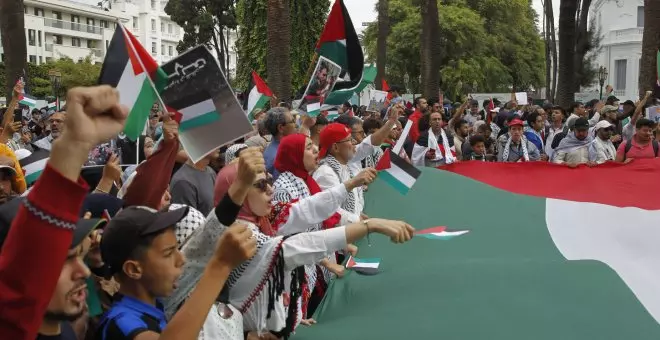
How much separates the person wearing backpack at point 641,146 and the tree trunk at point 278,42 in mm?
7903

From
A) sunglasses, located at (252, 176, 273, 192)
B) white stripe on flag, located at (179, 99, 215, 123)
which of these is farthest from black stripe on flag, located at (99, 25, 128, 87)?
sunglasses, located at (252, 176, 273, 192)

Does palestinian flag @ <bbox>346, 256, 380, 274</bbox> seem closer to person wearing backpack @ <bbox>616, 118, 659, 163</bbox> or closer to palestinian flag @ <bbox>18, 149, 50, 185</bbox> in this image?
palestinian flag @ <bbox>18, 149, 50, 185</bbox>

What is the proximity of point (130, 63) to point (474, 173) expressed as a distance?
5425 mm

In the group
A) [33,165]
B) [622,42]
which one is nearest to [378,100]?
[33,165]

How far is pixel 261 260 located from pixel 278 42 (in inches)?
483

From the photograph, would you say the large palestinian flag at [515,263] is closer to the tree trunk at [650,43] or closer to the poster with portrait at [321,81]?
the poster with portrait at [321,81]

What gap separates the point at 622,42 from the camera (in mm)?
64500

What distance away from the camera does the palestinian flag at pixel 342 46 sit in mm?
10320

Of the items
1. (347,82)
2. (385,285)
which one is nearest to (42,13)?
(347,82)

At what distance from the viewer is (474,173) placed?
29.4 ft

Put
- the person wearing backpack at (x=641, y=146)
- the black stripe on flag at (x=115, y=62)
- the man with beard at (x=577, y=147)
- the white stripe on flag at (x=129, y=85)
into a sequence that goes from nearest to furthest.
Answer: the white stripe on flag at (x=129, y=85), the black stripe on flag at (x=115, y=62), the person wearing backpack at (x=641, y=146), the man with beard at (x=577, y=147)

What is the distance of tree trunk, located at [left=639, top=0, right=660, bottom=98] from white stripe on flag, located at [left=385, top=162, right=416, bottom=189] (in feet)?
38.9

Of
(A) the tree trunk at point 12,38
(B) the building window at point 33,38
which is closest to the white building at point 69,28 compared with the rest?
(B) the building window at point 33,38

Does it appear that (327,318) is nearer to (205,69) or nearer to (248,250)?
(205,69)
